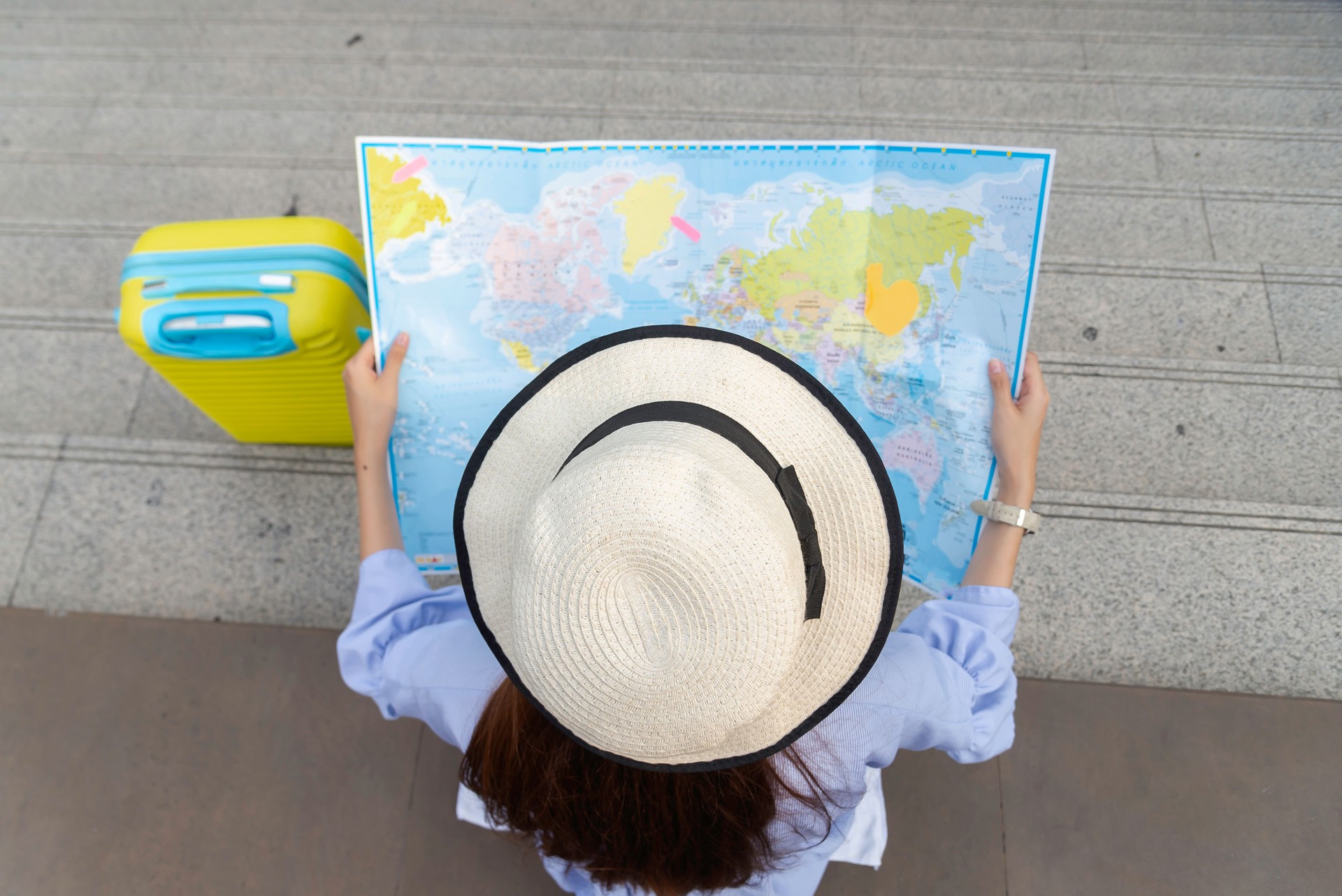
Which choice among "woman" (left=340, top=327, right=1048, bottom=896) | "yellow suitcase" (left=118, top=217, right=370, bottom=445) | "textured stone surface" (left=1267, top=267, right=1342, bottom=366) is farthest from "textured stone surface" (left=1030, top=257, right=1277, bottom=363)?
"yellow suitcase" (left=118, top=217, right=370, bottom=445)

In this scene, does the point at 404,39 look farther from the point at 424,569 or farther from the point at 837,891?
the point at 837,891

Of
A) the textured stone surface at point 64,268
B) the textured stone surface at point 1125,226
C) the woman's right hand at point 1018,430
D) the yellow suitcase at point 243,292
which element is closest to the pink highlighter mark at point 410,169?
the yellow suitcase at point 243,292

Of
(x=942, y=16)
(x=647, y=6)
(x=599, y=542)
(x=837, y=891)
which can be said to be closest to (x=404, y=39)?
(x=647, y=6)

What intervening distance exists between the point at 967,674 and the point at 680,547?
0.78 meters

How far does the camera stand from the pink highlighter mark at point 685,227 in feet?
5.21

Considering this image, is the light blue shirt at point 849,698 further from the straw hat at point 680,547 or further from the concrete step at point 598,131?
the concrete step at point 598,131

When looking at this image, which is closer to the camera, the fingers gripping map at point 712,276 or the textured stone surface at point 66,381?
the fingers gripping map at point 712,276

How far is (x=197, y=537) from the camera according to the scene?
217 centimetres

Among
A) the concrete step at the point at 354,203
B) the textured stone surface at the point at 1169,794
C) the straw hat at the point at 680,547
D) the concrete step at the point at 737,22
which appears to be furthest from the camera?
the concrete step at the point at 737,22

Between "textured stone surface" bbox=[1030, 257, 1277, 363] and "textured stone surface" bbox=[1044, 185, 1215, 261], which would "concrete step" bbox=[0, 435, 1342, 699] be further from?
"textured stone surface" bbox=[1044, 185, 1215, 261]

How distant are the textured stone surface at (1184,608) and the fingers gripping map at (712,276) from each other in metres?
0.61

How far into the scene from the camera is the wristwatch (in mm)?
1368

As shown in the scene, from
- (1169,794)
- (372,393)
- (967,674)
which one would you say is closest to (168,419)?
(372,393)

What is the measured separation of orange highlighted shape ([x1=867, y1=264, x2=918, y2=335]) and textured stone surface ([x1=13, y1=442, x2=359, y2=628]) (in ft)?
5.12
